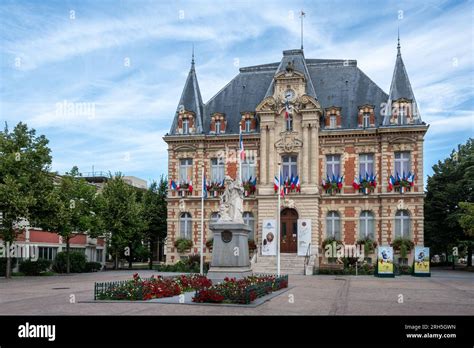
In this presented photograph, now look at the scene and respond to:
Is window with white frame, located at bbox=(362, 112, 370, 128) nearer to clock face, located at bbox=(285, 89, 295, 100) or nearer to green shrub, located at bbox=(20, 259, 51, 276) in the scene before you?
clock face, located at bbox=(285, 89, 295, 100)

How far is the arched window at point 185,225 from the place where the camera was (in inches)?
2012

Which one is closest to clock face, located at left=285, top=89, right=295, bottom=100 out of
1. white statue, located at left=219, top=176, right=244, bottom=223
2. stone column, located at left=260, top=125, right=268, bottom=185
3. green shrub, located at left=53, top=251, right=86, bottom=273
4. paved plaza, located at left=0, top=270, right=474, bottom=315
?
stone column, located at left=260, top=125, right=268, bottom=185

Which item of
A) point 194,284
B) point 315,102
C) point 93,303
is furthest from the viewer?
point 315,102

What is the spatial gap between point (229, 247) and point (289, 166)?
858 inches

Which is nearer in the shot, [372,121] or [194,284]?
[194,284]

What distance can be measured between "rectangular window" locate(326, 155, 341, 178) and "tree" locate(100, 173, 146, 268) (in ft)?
59.1

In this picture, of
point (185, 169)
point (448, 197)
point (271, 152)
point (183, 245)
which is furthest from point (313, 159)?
point (448, 197)

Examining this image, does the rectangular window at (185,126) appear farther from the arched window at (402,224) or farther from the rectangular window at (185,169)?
the arched window at (402,224)

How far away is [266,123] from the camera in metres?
49.0
